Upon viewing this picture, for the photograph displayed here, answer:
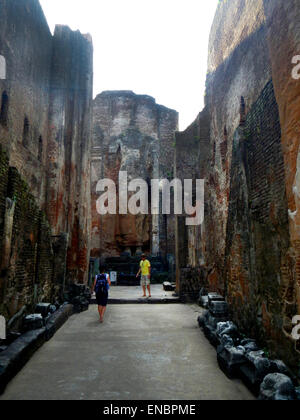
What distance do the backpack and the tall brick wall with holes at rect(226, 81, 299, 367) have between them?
106 inches

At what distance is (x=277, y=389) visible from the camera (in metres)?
2.65

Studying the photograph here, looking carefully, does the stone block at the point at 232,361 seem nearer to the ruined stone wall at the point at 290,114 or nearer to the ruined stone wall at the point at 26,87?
the ruined stone wall at the point at 290,114

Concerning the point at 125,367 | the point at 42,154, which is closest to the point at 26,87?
the point at 42,154

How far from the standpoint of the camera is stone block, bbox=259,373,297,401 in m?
2.60

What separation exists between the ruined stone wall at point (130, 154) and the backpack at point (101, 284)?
55.3 ft

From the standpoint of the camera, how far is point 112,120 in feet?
92.2

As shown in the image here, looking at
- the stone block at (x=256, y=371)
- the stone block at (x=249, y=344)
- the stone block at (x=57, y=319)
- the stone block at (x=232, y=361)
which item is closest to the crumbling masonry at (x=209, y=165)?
the stone block at (x=249, y=344)

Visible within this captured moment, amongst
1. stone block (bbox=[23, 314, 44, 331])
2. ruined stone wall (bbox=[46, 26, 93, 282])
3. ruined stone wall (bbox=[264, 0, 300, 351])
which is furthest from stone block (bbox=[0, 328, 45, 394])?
ruined stone wall (bbox=[46, 26, 93, 282])

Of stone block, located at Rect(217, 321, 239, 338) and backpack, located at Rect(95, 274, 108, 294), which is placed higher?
backpack, located at Rect(95, 274, 108, 294)

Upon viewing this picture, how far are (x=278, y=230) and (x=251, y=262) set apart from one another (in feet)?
3.48

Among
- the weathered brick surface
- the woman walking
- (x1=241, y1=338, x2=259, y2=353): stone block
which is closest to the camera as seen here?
(x1=241, y1=338, x2=259, y2=353): stone block

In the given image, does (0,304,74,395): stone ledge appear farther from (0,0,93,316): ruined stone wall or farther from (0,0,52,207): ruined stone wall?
(0,0,52,207): ruined stone wall

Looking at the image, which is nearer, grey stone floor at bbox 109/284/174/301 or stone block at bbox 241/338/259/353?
stone block at bbox 241/338/259/353
